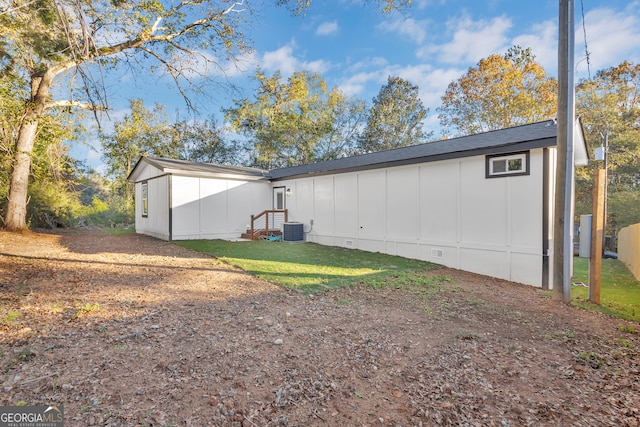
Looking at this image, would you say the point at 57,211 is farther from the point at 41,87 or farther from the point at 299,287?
the point at 299,287

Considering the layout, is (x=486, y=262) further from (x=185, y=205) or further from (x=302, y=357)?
(x=185, y=205)

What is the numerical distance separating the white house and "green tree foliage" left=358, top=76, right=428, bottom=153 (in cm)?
1408

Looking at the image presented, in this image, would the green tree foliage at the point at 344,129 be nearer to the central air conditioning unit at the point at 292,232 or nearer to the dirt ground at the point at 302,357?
the central air conditioning unit at the point at 292,232

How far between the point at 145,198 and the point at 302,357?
12.6 metres

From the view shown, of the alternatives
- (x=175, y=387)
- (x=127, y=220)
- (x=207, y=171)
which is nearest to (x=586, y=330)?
(x=175, y=387)

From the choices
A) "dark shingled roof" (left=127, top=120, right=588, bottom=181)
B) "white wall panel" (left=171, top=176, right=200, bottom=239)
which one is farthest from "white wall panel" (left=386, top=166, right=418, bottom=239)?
"white wall panel" (left=171, top=176, right=200, bottom=239)

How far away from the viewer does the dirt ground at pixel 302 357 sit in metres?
2.07

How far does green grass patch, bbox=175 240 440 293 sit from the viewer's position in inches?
222

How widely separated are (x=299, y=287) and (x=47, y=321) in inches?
127

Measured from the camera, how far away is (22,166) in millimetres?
9766

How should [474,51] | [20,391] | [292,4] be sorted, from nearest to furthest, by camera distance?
[20,391] → [292,4] → [474,51]

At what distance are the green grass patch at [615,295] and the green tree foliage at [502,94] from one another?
43.5 ft

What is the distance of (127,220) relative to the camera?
64.2 ft

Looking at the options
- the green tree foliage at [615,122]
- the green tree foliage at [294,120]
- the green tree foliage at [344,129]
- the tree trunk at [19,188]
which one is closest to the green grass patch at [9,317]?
the tree trunk at [19,188]
